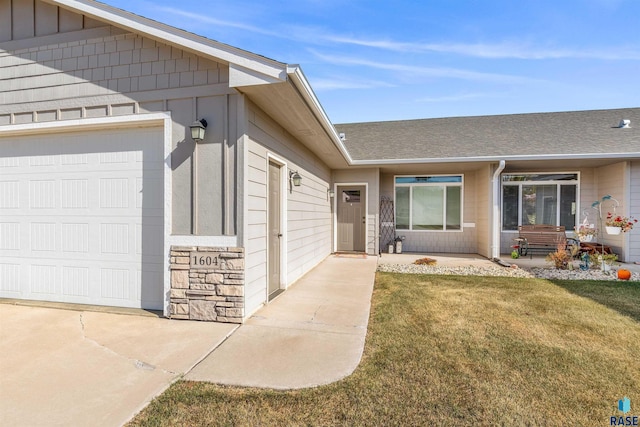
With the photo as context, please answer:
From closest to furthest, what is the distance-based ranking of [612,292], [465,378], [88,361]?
[465,378] → [88,361] → [612,292]

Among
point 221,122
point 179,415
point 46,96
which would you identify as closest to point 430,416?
point 179,415

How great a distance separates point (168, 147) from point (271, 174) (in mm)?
1419

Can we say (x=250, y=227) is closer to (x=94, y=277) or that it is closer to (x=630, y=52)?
(x=94, y=277)

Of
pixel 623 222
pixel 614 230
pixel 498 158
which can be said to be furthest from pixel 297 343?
pixel 623 222

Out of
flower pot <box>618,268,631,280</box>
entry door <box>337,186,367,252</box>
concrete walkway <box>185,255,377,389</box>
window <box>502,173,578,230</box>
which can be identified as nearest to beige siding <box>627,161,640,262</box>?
window <box>502,173,578,230</box>

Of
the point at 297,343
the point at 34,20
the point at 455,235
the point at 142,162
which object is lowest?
the point at 297,343

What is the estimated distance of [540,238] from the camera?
→ 324 inches

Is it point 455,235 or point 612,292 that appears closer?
point 612,292

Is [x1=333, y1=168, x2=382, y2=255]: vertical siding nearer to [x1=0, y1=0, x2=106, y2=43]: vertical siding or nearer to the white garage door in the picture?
the white garage door

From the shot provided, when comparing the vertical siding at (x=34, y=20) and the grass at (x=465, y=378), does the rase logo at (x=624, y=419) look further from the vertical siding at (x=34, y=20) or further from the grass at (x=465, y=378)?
the vertical siding at (x=34, y=20)

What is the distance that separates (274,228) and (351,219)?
16.3 feet

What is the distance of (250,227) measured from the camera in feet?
11.9

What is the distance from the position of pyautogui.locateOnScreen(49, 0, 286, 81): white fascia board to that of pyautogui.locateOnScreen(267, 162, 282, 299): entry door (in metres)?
1.53

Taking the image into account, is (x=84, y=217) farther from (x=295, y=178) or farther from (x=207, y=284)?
(x=295, y=178)
